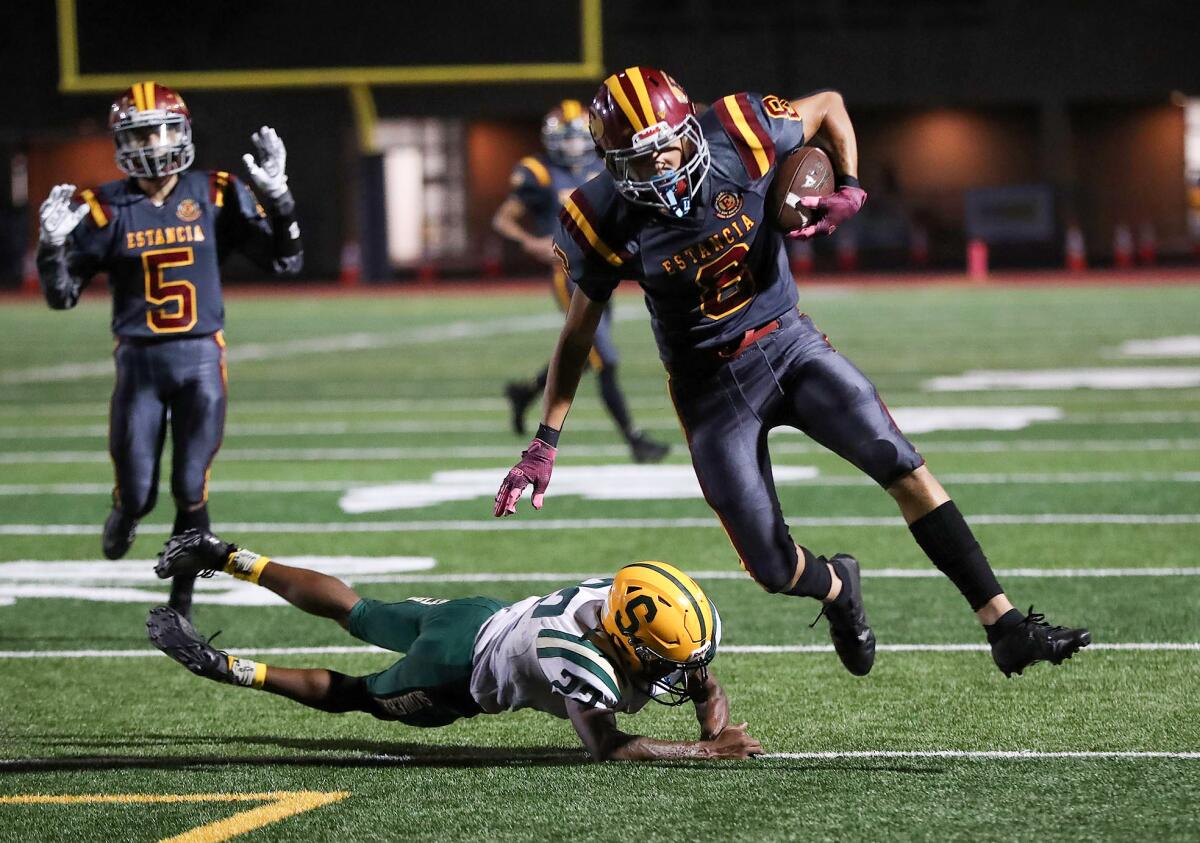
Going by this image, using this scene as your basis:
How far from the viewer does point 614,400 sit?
10625 mm

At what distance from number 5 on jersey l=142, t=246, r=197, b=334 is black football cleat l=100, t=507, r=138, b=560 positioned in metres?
0.67

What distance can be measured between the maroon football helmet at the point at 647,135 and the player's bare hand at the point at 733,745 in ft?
4.39

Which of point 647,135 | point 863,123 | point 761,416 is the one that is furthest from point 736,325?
point 863,123

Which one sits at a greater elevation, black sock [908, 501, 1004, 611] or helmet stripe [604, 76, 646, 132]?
helmet stripe [604, 76, 646, 132]

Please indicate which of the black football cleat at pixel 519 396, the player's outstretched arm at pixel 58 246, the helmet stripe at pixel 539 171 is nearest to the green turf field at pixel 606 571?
the black football cleat at pixel 519 396

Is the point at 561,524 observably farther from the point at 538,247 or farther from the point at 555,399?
the point at 555,399

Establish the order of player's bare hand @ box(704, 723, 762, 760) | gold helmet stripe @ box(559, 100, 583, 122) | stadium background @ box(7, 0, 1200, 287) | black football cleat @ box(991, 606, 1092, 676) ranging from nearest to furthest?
player's bare hand @ box(704, 723, 762, 760) < black football cleat @ box(991, 606, 1092, 676) < gold helmet stripe @ box(559, 100, 583, 122) < stadium background @ box(7, 0, 1200, 287)

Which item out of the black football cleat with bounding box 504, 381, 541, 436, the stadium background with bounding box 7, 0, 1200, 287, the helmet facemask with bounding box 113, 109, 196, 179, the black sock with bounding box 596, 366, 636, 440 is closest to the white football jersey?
the helmet facemask with bounding box 113, 109, 196, 179

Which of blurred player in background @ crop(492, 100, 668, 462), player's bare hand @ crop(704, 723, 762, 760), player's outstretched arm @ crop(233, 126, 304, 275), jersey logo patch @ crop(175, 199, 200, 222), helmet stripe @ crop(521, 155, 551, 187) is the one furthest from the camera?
helmet stripe @ crop(521, 155, 551, 187)

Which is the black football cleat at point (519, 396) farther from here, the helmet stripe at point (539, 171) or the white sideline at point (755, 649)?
the white sideline at point (755, 649)

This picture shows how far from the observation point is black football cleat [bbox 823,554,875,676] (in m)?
5.41

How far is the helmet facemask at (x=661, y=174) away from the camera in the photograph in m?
4.83

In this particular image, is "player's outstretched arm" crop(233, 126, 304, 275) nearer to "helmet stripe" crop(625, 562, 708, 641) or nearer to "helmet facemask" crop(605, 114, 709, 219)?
"helmet facemask" crop(605, 114, 709, 219)

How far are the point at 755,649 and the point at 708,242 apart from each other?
1645 millimetres
